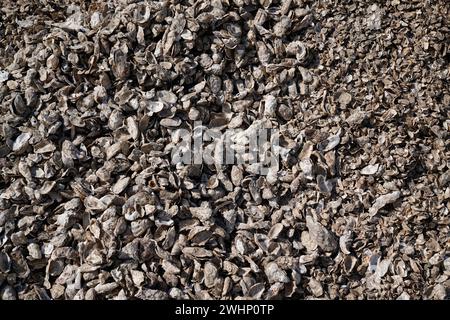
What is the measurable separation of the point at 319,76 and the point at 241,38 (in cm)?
45

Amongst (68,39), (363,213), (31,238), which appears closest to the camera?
(31,238)

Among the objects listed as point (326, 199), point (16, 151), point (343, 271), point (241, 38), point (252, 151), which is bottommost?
point (343, 271)

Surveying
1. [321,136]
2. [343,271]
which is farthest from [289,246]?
[321,136]

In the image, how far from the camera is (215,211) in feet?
6.41

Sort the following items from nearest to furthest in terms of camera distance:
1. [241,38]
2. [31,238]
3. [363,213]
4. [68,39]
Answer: [31,238]
[363,213]
[68,39]
[241,38]

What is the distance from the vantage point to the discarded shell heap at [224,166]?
1.85 metres

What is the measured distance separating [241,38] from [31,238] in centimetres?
140

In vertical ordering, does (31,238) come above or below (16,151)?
below

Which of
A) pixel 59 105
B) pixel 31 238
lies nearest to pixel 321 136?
pixel 59 105

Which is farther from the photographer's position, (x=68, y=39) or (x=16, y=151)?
(x=68, y=39)

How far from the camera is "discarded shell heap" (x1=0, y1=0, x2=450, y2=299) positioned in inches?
72.8

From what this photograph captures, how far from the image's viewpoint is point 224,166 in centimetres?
204

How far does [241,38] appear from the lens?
2314 mm

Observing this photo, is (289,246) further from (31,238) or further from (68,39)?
(68,39)
